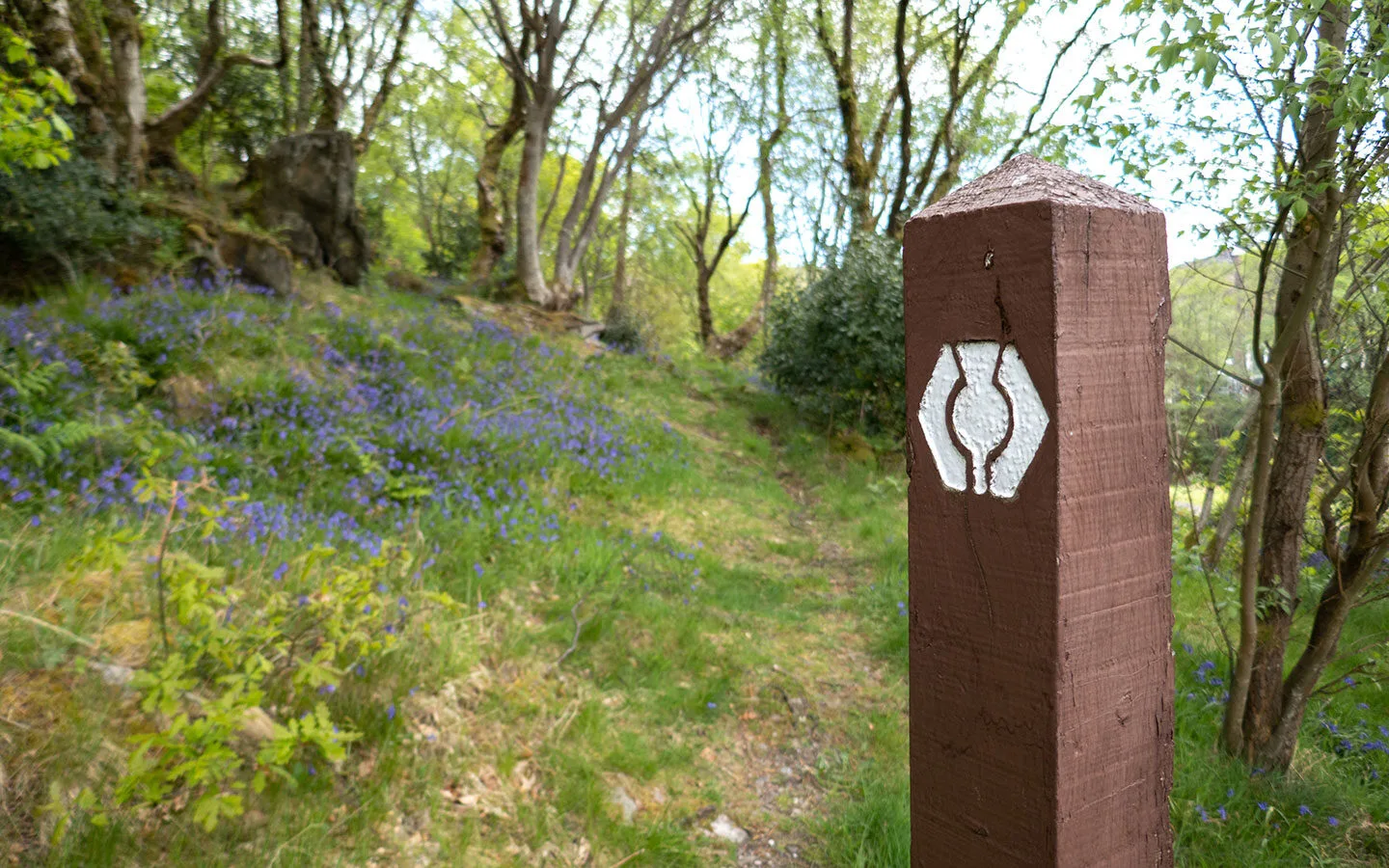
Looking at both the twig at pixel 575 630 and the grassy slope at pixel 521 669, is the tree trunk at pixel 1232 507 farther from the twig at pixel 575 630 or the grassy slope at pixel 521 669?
the twig at pixel 575 630

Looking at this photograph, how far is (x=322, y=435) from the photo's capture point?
4871 mm

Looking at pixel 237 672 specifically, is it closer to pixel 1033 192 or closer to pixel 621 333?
pixel 1033 192

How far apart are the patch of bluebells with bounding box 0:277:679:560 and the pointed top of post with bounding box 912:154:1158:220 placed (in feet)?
9.22

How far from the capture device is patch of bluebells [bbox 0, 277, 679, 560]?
376 centimetres

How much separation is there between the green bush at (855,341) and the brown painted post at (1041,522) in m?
8.44

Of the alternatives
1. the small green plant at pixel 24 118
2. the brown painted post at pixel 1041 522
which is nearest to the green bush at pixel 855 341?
the small green plant at pixel 24 118

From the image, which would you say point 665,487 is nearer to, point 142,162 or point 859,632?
point 859,632

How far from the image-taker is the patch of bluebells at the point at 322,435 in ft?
12.3

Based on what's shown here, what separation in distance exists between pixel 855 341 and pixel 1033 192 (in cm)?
902

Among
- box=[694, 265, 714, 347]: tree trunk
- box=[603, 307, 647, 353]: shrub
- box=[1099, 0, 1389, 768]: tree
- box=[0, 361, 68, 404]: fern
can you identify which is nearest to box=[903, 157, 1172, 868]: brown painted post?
box=[1099, 0, 1389, 768]: tree

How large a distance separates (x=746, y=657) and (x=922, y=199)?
10.3m

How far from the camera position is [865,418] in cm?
1002

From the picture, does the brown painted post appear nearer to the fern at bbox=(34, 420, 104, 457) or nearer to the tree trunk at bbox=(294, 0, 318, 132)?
the fern at bbox=(34, 420, 104, 457)

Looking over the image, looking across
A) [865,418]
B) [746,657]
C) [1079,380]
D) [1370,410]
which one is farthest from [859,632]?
[865,418]
